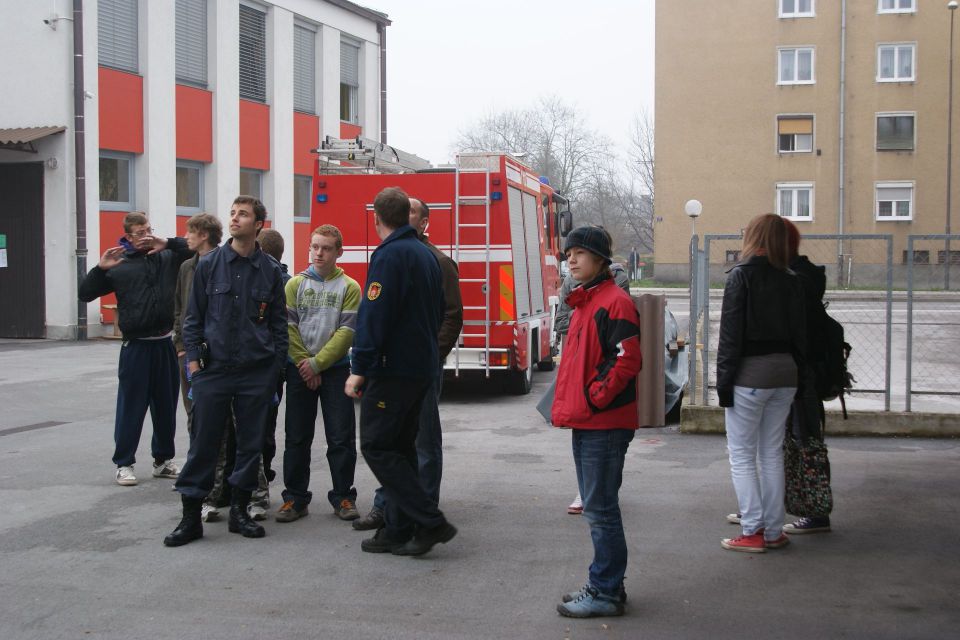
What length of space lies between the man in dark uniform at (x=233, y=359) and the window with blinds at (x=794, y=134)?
133 feet

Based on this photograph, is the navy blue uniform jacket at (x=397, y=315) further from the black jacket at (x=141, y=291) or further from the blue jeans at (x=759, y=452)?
the black jacket at (x=141, y=291)

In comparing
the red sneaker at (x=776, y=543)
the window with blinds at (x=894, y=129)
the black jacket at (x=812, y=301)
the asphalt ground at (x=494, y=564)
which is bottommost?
the asphalt ground at (x=494, y=564)

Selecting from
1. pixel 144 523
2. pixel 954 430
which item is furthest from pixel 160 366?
pixel 954 430

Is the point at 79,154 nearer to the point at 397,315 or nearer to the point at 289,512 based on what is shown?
the point at 289,512

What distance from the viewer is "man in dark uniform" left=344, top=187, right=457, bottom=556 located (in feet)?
18.3

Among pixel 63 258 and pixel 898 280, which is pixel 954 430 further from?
pixel 898 280

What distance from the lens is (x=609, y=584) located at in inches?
190

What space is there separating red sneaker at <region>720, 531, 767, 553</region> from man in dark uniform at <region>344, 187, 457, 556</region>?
64.1 inches

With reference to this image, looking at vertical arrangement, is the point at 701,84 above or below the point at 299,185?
above

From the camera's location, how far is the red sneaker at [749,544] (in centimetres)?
593

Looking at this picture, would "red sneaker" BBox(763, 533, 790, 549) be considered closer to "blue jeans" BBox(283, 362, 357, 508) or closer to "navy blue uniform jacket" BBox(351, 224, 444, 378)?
"navy blue uniform jacket" BBox(351, 224, 444, 378)

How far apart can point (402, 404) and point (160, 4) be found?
2149 centimetres

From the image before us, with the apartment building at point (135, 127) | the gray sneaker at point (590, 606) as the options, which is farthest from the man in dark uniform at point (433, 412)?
the apartment building at point (135, 127)

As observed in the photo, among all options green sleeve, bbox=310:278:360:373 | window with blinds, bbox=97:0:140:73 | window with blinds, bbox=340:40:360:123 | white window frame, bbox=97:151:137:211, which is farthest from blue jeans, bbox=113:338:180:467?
window with blinds, bbox=340:40:360:123
